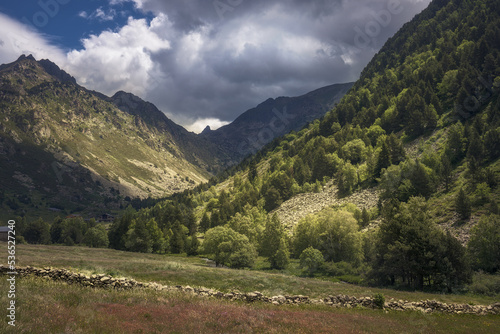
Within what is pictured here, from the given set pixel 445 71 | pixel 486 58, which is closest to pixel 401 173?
pixel 486 58

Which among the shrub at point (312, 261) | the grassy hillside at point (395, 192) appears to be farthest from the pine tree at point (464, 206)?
the shrub at point (312, 261)

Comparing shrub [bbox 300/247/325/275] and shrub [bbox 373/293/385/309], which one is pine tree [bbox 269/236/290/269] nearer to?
shrub [bbox 300/247/325/275]

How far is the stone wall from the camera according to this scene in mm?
19562

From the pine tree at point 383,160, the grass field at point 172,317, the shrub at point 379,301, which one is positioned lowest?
the shrub at point 379,301

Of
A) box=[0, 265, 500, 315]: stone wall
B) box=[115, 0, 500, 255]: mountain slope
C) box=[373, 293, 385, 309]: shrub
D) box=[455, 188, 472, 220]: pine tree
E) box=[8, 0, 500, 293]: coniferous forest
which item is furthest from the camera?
box=[115, 0, 500, 255]: mountain slope

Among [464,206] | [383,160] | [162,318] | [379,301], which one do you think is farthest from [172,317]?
[383,160]

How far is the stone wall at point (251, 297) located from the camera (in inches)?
770

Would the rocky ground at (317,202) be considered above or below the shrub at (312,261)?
above

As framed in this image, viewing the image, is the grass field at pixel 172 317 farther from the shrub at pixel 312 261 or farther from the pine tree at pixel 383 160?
the pine tree at pixel 383 160

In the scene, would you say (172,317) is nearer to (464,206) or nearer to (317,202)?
(464,206)

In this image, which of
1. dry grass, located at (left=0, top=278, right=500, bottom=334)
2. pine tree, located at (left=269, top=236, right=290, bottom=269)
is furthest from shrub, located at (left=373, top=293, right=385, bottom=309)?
pine tree, located at (left=269, top=236, right=290, bottom=269)

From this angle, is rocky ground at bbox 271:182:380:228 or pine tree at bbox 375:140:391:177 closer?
rocky ground at bbox 271:182:380:228

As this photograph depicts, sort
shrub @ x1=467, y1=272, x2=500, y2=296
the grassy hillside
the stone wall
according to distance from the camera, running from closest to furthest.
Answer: the stone wall → shrub @ x1=467, y1=272, x2=500, y2=296 → the grassy hillside

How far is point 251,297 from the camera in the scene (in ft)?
68.3
